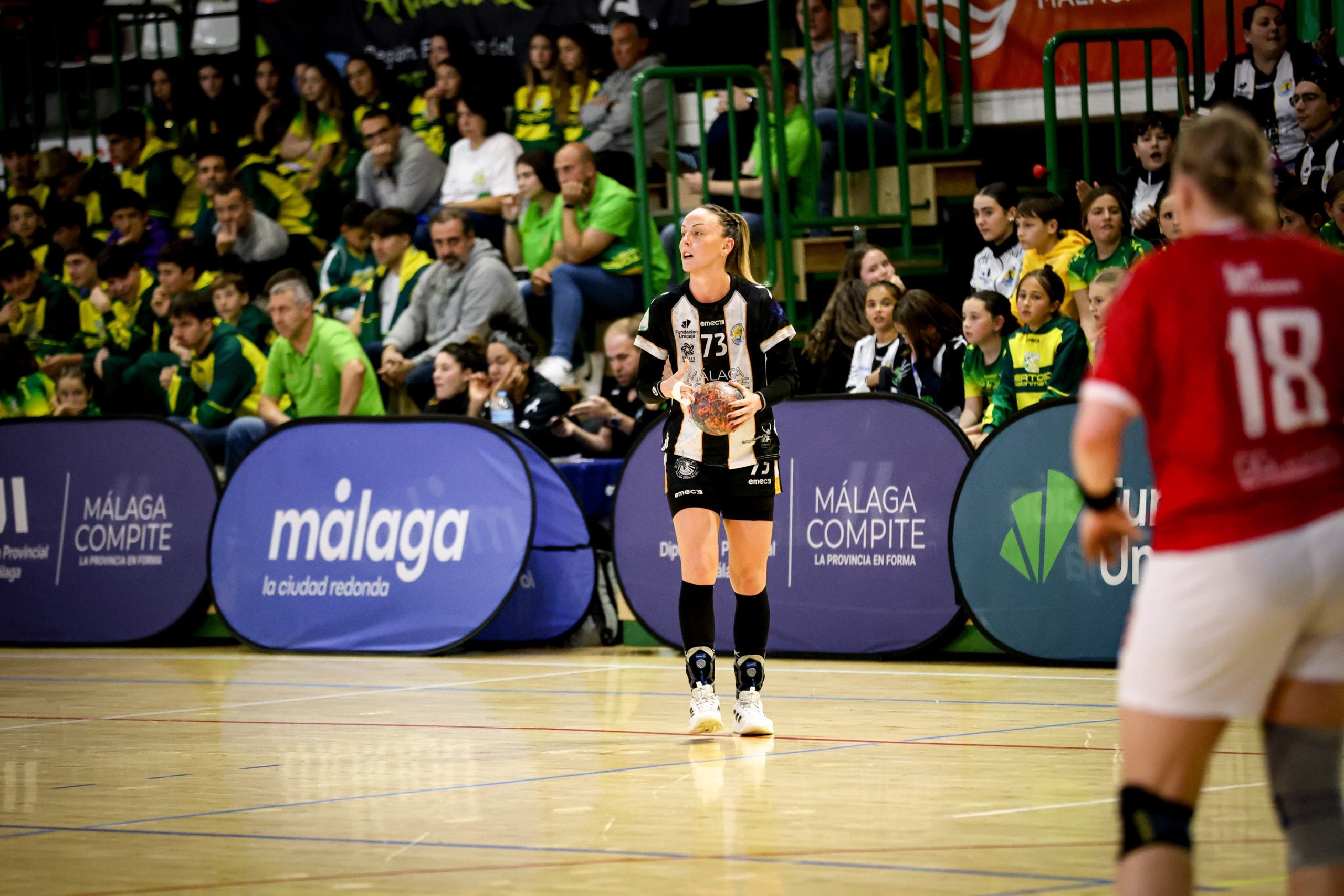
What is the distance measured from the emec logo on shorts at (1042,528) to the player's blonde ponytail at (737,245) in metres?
2.41

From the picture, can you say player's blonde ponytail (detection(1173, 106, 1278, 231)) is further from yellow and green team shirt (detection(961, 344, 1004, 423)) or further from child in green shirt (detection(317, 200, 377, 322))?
child in green shirt (detection(317, 200, 377, 322))

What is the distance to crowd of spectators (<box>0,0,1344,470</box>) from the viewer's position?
9594 millimetres

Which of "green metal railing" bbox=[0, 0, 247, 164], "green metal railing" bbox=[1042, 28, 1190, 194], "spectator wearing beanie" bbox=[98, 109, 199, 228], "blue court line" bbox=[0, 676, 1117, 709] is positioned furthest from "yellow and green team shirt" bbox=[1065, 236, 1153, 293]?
"green metal railing" bbox=[0, 0, 247, 164]

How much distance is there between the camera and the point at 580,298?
38.2ft

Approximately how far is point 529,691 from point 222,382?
4.84 m

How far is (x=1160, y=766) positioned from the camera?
294 cm

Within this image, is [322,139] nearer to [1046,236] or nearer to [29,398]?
[29,398]

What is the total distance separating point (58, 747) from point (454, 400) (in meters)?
4.99

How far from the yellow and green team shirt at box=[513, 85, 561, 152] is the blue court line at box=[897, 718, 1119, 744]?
25.0ft

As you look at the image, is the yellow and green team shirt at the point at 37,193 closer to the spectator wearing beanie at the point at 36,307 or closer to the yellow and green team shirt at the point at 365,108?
the spectator wearing beanie at the point at 36,307

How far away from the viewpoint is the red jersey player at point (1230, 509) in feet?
9.46

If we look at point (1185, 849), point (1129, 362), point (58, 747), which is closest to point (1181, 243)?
point (1129, 362)

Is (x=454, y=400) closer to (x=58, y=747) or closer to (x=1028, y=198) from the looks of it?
(x=1028, y=198)

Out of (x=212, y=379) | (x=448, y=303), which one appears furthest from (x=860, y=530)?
(x=212, y=379)
